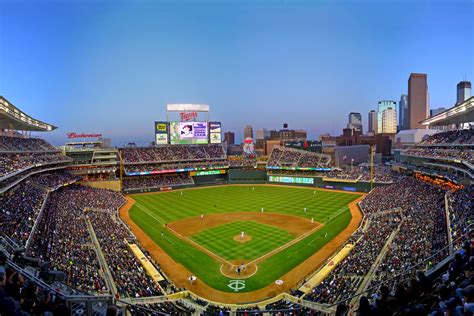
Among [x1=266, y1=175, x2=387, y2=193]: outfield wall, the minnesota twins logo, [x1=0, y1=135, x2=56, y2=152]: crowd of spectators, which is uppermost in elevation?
[x1=0, y1=135, x2=56, y2=152]: crowd of spectators

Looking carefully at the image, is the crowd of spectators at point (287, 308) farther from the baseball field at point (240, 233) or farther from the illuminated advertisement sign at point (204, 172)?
the illuminated advertisement sign at point (204, 172)

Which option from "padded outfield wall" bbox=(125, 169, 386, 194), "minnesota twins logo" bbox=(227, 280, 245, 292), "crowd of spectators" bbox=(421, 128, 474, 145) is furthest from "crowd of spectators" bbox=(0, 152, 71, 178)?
"crowd of spectators" bbox=(421, 128, 474, 145)

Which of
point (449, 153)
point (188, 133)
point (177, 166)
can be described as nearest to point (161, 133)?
point (188, 133)

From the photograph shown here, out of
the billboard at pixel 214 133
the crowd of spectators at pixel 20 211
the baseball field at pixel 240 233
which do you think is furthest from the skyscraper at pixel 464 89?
the crowd of spectators at pixel 20 211

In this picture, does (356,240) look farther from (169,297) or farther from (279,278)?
(169,297)

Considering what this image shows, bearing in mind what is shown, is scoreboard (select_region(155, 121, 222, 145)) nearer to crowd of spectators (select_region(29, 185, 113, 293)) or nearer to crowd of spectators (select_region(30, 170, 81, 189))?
crowd of spectators (select_region(30, 170, 81, 189))
